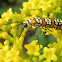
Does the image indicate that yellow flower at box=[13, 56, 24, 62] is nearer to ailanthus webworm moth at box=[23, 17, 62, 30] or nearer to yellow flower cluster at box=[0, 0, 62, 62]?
yellow flower cluster at box=[0, 0, 62, 62]

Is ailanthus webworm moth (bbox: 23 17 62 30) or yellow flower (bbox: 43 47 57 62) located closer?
yellow flower (bbox: 43 47 57 62)

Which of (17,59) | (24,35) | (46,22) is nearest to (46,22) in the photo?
(46,22)

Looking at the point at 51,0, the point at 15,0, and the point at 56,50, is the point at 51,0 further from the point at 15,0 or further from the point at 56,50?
the point at 15,0

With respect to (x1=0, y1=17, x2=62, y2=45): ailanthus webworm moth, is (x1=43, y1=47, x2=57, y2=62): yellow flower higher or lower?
lower

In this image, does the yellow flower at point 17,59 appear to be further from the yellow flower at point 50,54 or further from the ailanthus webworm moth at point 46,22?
the ailanthus webworm moth at point 46,22

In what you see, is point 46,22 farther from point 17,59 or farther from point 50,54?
point 17,59

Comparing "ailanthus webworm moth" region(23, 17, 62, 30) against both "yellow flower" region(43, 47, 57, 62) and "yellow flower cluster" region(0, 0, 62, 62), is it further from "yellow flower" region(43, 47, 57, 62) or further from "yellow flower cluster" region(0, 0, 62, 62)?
"yellow flower" region(43, 47, 57, 62)

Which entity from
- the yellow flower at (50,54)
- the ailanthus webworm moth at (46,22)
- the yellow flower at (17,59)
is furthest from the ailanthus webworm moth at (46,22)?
the yellow flower at (17,59)

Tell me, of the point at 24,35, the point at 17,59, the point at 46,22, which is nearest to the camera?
the point at 17,59

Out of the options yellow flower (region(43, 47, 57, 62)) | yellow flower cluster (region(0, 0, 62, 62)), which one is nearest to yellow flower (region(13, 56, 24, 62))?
yellow flower cluster (region(0, 0, 62, 62))

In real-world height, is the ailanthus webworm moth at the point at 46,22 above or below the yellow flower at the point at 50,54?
above
